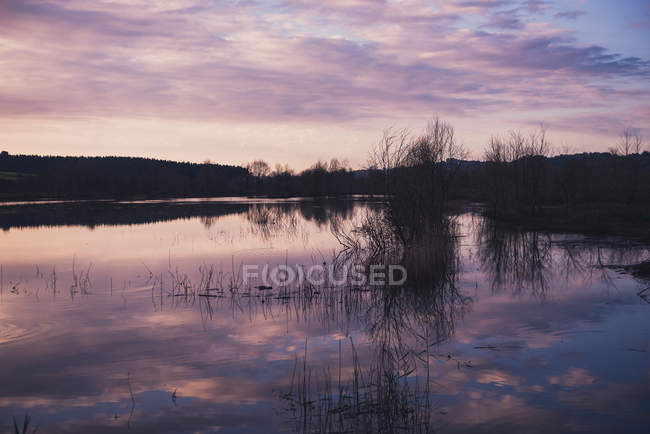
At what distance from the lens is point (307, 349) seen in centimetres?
724

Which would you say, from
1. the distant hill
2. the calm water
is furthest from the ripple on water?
the distant hill

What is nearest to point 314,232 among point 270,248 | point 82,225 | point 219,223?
point 270,248

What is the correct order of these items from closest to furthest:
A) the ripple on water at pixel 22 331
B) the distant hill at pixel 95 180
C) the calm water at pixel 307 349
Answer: the calm water at pixel 307 349 → the ripple on water at pixel 22 331 → the distant hill at pixel 95 180

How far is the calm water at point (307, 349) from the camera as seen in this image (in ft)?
17.0

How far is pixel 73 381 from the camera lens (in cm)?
615

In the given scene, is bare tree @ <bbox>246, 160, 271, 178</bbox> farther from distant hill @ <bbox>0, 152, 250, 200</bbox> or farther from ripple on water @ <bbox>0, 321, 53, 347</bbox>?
ripple on water @ <bbox>0, 321, 53, 347</bbox>

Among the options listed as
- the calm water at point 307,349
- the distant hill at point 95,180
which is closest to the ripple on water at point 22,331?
the calm water at point 307,349

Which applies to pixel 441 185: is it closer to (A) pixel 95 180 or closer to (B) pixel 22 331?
(B) pixel 22 331

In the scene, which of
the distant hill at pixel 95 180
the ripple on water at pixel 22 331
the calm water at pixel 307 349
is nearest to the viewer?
the calm water at pixel 307 349

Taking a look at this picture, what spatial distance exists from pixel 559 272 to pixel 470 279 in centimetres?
291

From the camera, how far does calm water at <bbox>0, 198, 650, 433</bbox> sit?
518cm

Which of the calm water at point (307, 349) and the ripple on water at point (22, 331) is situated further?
the ripple on water at point (22, 331)

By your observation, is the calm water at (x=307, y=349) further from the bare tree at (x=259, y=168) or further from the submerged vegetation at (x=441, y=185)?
the bare tree at (x=259, y=168)

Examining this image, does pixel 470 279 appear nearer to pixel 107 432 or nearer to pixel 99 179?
pixel 107 432
